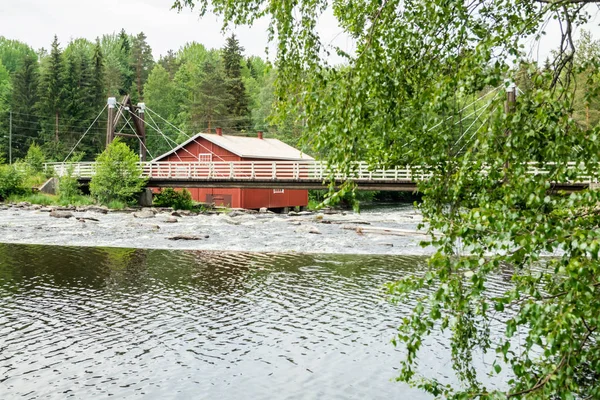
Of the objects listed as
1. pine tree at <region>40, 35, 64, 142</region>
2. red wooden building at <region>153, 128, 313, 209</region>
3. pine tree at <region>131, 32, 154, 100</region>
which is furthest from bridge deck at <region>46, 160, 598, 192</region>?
pine tree at <region>131, 32, 154, 100</region>

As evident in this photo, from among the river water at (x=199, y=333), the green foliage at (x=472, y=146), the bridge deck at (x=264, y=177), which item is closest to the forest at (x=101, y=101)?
the bridge deck at (x=264, y=177)

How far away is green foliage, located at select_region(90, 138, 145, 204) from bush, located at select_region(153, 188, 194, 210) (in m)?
2.29

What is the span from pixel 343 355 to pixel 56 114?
2318 inches

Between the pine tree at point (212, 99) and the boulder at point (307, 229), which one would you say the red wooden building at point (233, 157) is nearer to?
the boulder at point (307, 229)

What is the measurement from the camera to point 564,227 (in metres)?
3.25

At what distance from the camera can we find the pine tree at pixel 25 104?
2457 inches

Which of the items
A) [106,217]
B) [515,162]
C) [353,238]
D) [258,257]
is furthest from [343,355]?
[106,217]

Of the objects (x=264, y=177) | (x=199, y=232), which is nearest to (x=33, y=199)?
(x=264, y=177)

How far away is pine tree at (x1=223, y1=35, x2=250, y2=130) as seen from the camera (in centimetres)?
6956

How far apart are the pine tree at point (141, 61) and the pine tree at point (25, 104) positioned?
17.4 metres

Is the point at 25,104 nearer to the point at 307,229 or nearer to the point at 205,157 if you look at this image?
the point at 205,157

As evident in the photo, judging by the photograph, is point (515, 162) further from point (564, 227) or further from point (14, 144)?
point (14, 144)

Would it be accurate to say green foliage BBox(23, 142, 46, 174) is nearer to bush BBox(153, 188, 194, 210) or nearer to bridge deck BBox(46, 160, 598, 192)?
bridge deck BBox(46, 160, 598, 192)

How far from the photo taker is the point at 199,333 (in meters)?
10.7
